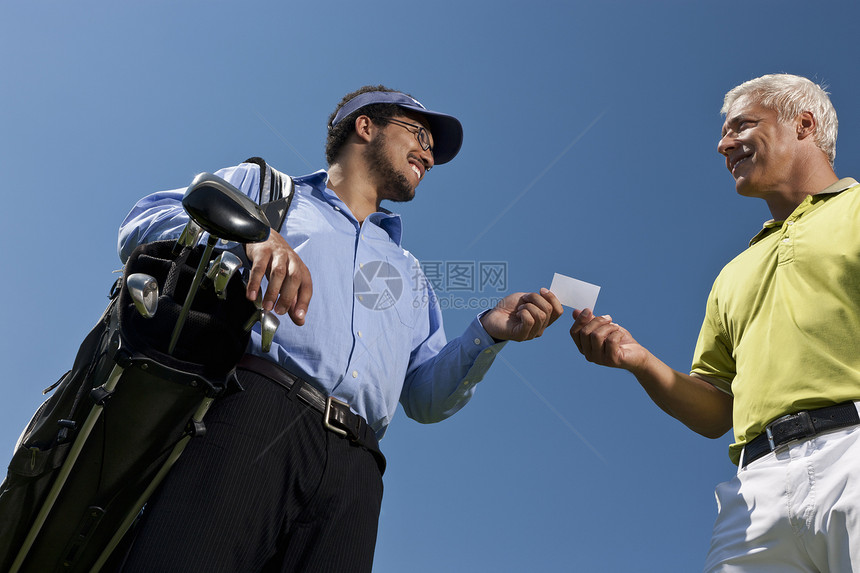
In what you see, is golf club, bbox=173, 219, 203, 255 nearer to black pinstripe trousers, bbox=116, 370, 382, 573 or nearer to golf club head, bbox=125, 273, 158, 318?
golf club head, bbox=125, 273, 158, 318

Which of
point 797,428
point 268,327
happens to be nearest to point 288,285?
point 268,327

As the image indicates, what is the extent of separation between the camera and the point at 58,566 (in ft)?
7.32

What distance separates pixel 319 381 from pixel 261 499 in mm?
496

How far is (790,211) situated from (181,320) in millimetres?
2594

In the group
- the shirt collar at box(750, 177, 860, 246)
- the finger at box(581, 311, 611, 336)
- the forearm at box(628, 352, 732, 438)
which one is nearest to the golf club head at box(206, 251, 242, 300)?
the finger at box(581, 311, 611, 336)

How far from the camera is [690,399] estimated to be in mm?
3041

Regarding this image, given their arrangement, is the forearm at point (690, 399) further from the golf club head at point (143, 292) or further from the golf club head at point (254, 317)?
the golf club head at point (143, 292)

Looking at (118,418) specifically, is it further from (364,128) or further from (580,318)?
(364,128)

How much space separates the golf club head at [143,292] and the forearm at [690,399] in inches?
78.2

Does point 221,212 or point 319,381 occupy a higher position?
point 221,212

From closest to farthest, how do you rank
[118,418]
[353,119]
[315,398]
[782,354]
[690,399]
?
[118,418]
[782,354]
[315,398]
[690,399]
[353,119]

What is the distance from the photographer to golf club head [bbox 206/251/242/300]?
2.21 m

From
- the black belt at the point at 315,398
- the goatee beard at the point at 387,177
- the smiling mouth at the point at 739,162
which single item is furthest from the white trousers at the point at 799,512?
the goatee beard at the point at 387,177

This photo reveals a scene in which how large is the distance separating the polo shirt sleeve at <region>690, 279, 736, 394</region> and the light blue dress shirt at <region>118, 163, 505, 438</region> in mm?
907
